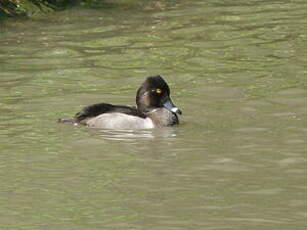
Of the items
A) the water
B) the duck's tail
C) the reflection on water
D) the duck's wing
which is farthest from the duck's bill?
the duck's tail

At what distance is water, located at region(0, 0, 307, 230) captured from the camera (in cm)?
1030

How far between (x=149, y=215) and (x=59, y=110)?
18.9 ft

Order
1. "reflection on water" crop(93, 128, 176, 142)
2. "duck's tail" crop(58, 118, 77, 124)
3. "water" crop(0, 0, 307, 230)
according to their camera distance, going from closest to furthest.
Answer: "water" crop(0, 0, 307, 230) → "reflection on water" crop(93, 128, 176, 142) → "duck's tail" crop(58, 118, 77, 124)

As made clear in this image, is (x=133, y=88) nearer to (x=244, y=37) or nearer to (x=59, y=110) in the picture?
(x=59, y=110)

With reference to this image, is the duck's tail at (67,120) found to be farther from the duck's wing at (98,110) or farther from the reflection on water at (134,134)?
the reflection on water at (134,134)

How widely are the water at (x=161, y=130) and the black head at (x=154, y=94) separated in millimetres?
386

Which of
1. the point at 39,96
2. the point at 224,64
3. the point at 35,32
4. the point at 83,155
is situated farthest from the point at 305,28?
the point at 83,155

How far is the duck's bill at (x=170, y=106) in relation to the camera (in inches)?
584

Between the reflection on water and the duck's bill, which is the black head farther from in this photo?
the reflection on water

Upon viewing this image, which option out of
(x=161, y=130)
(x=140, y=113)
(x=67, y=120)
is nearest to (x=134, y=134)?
(x=161, y=130)

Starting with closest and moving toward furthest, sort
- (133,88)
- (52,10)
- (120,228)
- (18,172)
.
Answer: (120,228) < (18,172) < (133,88) < (52,10)

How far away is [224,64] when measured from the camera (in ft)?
61.1

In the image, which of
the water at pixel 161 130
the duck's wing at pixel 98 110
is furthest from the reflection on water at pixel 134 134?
the duck's wing at pixel 98 110

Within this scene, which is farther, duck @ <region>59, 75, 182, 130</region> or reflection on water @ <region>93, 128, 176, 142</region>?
duck @ <region>59, 75, 182, 130</region>
